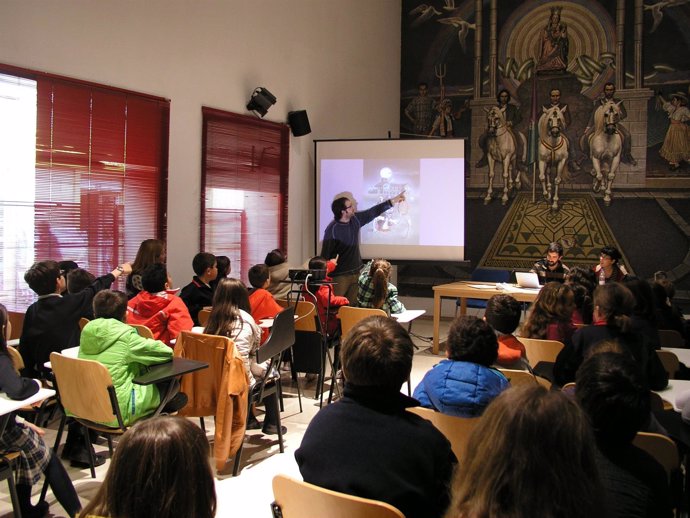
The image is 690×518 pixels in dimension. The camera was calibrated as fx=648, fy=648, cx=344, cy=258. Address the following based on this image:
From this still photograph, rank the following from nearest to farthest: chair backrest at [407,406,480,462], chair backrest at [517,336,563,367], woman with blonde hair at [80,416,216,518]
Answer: woman with blonde hair at [80,416,216,518] < chair backrest at [407,406,480,462] < chair backrest at [517,336,563,367]

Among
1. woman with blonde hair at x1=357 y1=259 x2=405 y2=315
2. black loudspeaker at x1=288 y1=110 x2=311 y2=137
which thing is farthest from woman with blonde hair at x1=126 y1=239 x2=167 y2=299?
black loudspeaker at x1=288 y1=110 x2=311 y2=137

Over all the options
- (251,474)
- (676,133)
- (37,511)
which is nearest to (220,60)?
(251,474)

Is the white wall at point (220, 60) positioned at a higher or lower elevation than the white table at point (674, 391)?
higher

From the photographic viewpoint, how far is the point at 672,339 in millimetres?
4719

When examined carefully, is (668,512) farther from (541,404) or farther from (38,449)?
(38,449)

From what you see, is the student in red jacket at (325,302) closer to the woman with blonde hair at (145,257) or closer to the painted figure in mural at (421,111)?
the woman with blonde hair at (145,257)

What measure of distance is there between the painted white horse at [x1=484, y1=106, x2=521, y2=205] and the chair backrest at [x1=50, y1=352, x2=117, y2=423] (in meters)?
7.77

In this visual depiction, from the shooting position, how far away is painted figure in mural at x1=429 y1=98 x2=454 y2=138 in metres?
10.2

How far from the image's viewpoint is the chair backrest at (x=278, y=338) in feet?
13.2

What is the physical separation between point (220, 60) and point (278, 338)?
365 centimetres

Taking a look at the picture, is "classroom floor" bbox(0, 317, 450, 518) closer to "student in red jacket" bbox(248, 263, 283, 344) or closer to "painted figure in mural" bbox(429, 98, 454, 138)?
"student in red jacket" bbox(248, 263, 283, 344)

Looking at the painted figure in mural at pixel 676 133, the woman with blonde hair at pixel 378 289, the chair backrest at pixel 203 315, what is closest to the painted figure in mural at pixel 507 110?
the painted figure in mural at pixel 676 133

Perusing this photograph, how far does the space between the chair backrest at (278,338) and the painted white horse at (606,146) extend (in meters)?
6.63

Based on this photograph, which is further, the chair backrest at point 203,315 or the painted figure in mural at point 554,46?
the painted figure in mural at point 554,46
